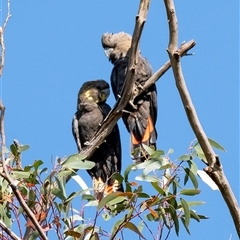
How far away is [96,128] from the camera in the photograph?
357 centimetres

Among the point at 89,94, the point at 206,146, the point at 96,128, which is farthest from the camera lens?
the point at 89,94

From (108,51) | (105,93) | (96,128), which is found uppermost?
(108,51)

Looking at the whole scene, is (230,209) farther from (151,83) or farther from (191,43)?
(151,83)

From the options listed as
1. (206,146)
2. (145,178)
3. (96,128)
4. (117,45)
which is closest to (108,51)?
(117,45)

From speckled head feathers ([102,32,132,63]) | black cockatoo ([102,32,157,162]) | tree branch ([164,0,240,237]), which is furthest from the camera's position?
speckled head feathers ([102,32,132,63])

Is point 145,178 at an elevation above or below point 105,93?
below

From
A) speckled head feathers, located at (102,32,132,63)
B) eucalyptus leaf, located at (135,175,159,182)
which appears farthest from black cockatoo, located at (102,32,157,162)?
eucalyptus leaf, located at (135,175,159,182)

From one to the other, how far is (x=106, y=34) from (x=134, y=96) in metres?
0.94

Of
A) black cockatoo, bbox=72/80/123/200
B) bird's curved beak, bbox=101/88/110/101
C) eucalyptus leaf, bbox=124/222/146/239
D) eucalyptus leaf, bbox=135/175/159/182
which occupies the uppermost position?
bird's curved beak, bbox=101/88/110/101

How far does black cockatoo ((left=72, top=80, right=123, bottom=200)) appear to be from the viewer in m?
3.52

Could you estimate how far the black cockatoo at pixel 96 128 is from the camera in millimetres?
3516

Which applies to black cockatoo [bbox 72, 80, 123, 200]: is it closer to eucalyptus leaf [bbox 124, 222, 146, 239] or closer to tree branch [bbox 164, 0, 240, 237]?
eucalyptus leaf [bbox 124, 222, 146, 239]

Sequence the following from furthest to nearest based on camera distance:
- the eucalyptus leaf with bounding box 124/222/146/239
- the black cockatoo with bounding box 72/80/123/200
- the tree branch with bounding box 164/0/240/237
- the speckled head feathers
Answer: the speckled head feathers < the black cockatoo with bounding box 72/80/123/200 < the eucalyptus leaf with bounding box 124/222/146/239 < the tree branch with bounding box 164/0/240/237

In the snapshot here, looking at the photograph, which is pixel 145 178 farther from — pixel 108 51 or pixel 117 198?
pixel 108 51
